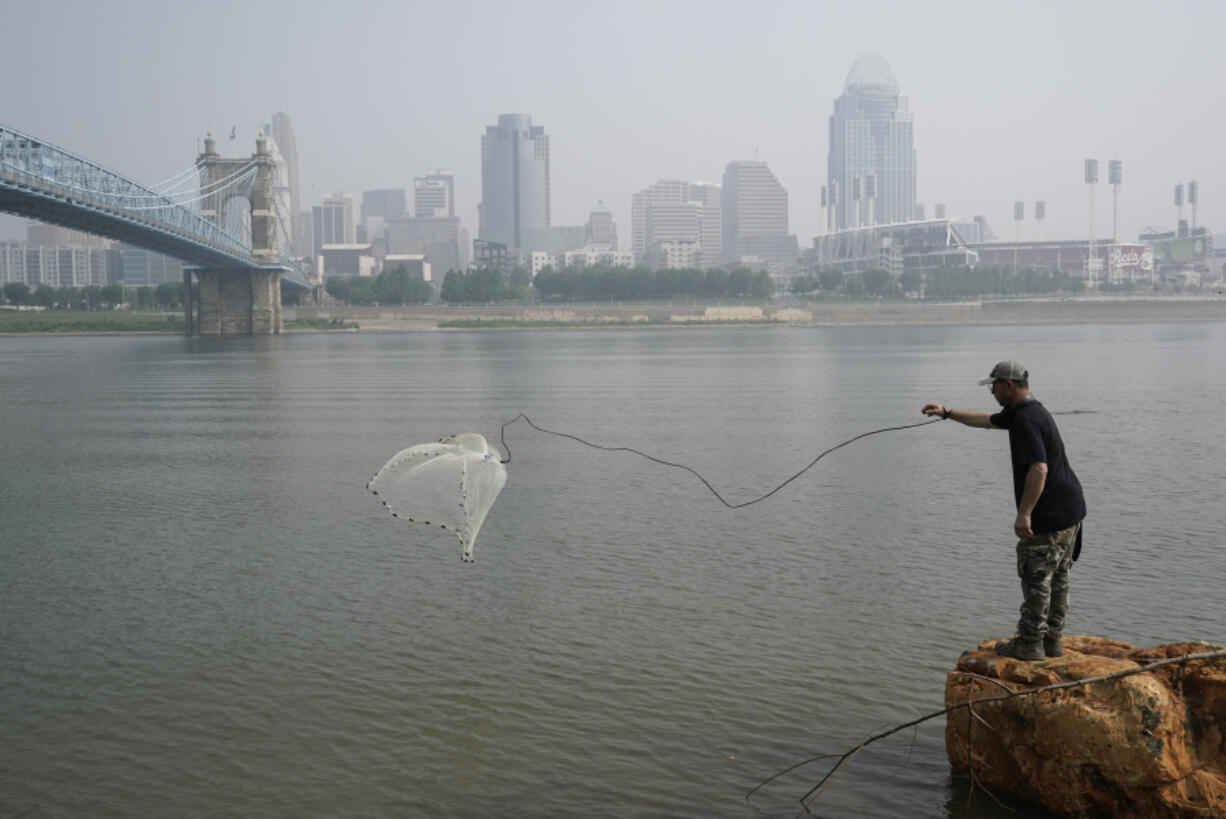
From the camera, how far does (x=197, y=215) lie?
91062 millimetres

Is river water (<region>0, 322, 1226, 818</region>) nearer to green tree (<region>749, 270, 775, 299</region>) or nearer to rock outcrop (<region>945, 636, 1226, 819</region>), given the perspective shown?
rock outcrop (<region>945, 636, 1226, 819</region>)

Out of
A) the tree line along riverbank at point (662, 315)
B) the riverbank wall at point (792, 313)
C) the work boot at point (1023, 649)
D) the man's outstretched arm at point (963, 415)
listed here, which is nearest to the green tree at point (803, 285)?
the tree line along riverbank at point (662, 315)

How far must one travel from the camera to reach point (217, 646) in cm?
997

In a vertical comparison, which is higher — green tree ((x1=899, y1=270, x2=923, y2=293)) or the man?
green tree ((x1=899, y1=270, x2=923, y2=293))

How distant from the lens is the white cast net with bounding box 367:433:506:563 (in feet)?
27.5

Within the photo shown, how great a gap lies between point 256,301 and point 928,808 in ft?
352

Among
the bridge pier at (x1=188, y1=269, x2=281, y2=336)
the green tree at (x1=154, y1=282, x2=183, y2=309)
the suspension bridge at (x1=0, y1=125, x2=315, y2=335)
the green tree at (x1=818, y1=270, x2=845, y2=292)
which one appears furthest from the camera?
the green tree at (x1=818, y1=270, x2=845, y2=292)

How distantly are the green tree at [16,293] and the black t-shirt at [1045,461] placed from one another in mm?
162811

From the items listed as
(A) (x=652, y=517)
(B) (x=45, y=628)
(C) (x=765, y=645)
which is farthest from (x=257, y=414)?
(C) (x=765, y=645)

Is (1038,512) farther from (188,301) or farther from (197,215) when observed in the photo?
(188,301)

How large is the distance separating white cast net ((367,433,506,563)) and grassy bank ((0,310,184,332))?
116 meters

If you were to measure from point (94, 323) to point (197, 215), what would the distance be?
35.5m

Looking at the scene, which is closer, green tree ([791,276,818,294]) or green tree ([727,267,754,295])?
green tree ([727,267,754,295])

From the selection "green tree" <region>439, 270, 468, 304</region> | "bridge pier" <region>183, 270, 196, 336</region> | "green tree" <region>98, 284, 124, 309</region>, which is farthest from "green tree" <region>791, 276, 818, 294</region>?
"bridge pier" <region>183, 270, 196, 336</region>
